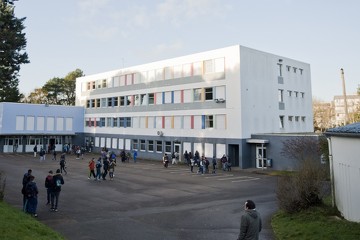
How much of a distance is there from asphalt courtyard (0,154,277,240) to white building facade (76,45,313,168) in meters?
11.3

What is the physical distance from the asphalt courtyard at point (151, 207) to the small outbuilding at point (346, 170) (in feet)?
9.17

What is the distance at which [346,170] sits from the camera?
12.0 meters

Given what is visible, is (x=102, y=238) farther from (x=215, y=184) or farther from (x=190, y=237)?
(x=215, y=184)

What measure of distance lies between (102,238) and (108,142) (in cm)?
4563

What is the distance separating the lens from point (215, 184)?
24516mm

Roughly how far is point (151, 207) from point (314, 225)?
7738 mm

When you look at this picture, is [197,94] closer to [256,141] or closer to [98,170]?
[256,141]

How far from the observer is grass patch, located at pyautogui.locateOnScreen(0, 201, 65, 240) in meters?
9.28

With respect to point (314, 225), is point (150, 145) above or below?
above

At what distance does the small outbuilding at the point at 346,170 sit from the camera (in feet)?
36.4

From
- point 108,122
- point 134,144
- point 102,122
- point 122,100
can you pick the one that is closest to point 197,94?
point 134,144

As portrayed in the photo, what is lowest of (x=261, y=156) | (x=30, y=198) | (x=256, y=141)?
(x=30, y=198)

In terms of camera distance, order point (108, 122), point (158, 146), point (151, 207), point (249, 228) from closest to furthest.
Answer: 1. point (249, 228)
2. point (151, 207)
3. point (158, 146)
4. point (108, 122)

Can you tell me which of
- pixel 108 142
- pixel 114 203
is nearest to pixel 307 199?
pixel 114 203
